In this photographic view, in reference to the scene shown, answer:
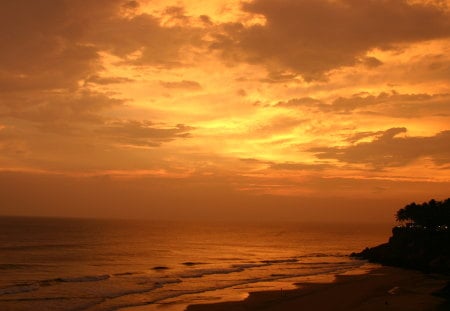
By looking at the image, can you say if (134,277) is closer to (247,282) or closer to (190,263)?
(247,282)

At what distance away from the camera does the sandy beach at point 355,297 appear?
1666 inches

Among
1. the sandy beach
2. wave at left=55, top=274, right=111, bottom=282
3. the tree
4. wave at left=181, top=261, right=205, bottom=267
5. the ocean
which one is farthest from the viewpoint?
the tree

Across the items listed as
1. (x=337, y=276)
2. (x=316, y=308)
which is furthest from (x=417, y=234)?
(x=316, y=308)

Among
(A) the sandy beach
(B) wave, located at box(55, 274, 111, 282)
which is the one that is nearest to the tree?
(A) the sandy beach

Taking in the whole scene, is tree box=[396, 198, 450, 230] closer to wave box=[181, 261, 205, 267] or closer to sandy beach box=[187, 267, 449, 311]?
sandy beach box=[187, 267, 449, 311]

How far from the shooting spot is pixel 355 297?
48219 mm

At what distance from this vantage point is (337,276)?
66.6 meters

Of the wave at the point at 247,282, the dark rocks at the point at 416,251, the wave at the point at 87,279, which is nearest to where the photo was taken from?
the wave at the point at 247,282

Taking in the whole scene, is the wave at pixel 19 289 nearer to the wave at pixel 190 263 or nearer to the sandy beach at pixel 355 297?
the sandy beach at pixel 355 297

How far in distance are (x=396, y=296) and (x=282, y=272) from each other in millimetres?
25514

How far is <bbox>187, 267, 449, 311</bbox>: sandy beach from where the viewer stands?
42.3m

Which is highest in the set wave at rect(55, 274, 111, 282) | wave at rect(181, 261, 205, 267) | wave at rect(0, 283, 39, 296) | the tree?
the tree

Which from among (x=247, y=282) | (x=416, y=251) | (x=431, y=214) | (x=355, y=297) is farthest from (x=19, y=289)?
(x=431, y=214)

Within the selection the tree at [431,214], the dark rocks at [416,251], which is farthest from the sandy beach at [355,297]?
the tree at [431,214]
